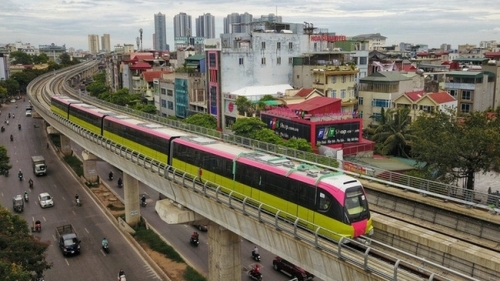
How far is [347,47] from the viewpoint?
72.4 m

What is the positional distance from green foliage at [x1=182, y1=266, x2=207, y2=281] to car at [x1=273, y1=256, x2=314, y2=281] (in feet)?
15.9

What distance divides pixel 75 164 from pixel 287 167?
45.8m

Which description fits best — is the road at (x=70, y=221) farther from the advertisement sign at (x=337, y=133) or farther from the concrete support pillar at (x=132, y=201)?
the advertisement sign at (x=337, y=133)

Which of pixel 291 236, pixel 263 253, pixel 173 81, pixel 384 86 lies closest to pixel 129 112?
pixel 173 81

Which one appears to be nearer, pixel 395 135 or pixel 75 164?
pixel 395 135

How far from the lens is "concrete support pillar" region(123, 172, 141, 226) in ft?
127

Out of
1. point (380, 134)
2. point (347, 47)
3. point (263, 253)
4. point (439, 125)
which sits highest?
point (347, 47)

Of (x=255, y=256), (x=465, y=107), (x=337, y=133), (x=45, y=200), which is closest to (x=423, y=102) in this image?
(x=465, y=107)

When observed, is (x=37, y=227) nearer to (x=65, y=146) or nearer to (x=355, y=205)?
(x=355, y=205)

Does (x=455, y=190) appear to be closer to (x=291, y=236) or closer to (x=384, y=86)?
(x=291, y=236)

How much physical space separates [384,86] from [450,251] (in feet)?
143

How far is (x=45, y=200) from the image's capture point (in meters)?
43.5

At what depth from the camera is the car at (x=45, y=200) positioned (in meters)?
43.1

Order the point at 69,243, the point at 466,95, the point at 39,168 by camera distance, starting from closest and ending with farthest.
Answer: the point at 69,243 → the point at 39,168 → the point at 466,95
